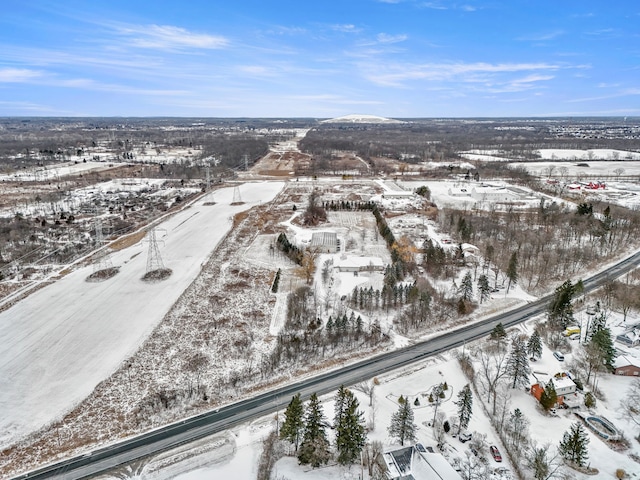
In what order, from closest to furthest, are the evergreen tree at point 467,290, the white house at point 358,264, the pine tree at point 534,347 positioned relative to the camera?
the pine tree at point 534,347
the evergreen tree at point 467,290
the white house at point 358,264

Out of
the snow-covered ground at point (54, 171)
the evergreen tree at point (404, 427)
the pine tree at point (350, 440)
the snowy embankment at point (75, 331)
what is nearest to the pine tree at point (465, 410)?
the evergreen tree at point (404, 427)

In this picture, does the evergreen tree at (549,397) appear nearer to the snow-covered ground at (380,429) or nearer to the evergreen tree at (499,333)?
the snow-covered ground at (380,429)

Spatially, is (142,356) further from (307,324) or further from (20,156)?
(20,156)

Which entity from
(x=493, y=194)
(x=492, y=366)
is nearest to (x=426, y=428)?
(x=492, y=366)

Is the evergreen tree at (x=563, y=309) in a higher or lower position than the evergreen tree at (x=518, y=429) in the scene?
higher

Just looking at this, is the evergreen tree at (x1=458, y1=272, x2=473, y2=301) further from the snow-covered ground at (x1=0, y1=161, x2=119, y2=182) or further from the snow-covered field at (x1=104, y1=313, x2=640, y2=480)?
the snow-covered ground at (x1=0, y1=161, x2=119, y2=182)

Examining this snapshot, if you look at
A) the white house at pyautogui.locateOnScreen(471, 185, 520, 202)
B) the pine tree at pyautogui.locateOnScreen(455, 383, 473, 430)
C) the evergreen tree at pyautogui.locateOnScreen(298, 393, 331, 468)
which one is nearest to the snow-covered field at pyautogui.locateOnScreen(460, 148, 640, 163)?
the white house at pyautogui.locateOnScreen(471, 185, 520, 202)
